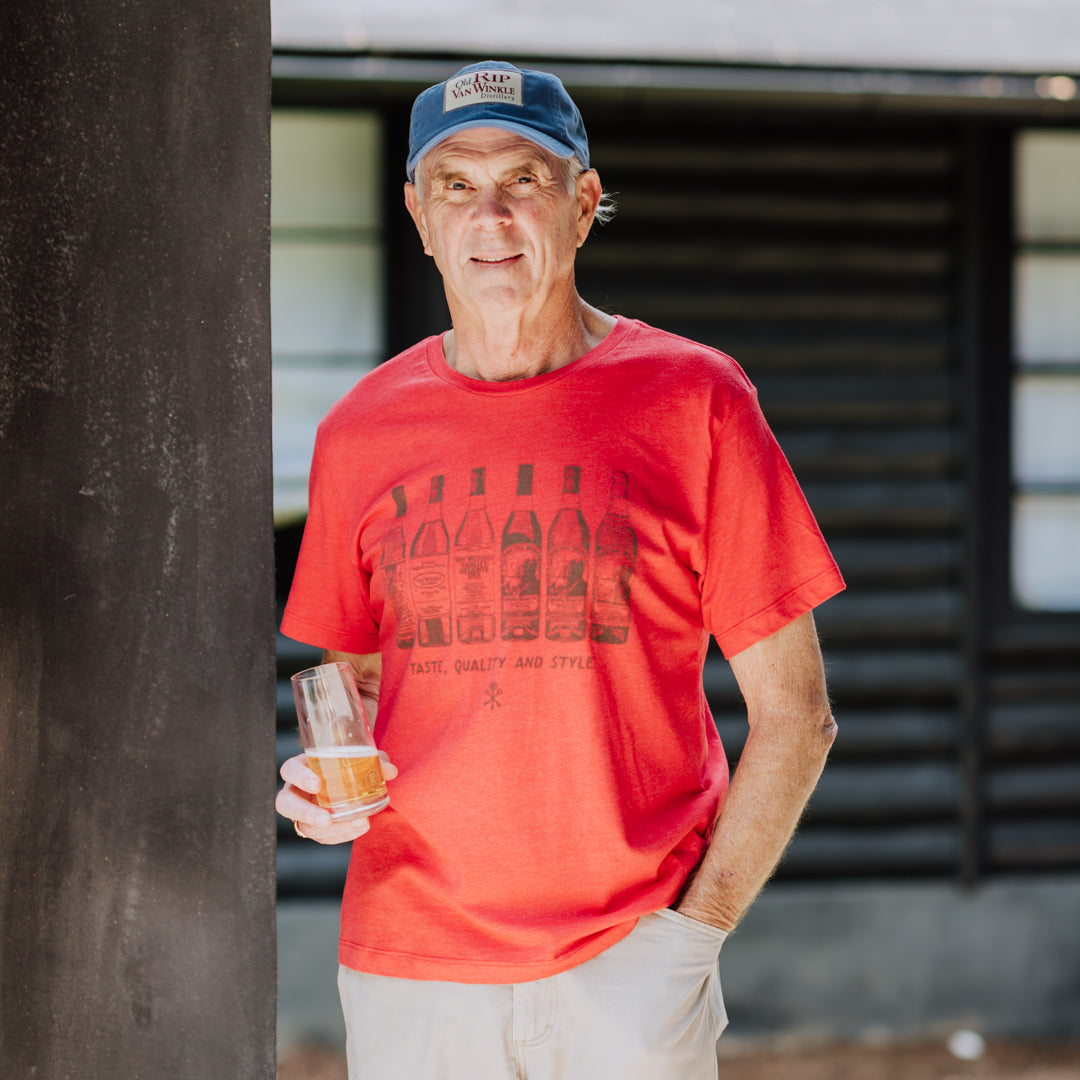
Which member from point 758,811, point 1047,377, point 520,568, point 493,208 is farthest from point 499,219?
point 1047,377

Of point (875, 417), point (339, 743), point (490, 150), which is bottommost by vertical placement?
point (339, 743)

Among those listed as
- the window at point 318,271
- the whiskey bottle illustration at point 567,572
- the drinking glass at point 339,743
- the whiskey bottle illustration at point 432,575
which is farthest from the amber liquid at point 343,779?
the window at point 318,271

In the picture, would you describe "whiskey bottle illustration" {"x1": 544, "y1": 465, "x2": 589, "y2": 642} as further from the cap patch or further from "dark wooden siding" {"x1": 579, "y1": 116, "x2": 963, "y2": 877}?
"dark wooden siding" {"x1": 579, "y1": 116, "x2": 963, "y2": 877}

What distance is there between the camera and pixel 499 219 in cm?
174

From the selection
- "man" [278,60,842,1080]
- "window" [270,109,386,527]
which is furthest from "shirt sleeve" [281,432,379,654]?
"window" [270,109,386,527]

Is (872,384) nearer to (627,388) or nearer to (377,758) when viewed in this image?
(627,388)

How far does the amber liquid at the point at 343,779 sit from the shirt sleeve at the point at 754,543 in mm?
540

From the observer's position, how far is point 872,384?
4.57 metres

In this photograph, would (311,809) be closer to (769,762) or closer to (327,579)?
(327,579)

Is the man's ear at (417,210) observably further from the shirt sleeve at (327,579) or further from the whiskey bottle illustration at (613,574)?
the whiskey bottle illustration at (613,574)

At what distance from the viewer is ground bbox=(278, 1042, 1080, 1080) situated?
14.0 ft

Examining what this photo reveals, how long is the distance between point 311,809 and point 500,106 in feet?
3.45

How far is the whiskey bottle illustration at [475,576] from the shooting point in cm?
168

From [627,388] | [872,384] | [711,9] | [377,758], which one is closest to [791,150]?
[711,9]
